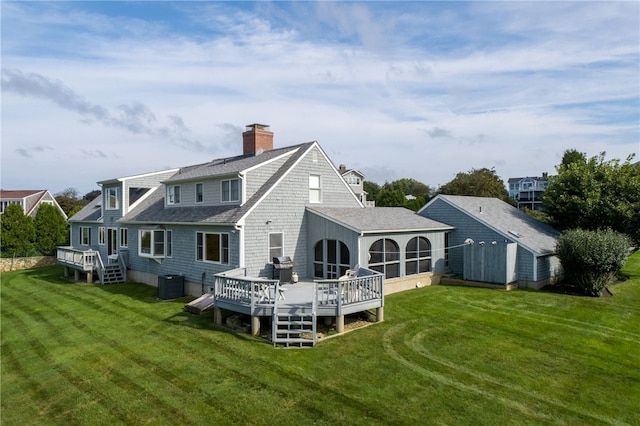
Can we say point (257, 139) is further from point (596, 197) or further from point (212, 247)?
point (596, 197)

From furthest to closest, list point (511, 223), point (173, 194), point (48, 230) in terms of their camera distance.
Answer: point (48, 230) → point (511, 223) → point (173, 194)

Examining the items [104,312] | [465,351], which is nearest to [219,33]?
[104,312]

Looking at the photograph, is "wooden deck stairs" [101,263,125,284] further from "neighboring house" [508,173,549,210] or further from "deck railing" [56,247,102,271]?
"neighboring house" [508,173,549,210]

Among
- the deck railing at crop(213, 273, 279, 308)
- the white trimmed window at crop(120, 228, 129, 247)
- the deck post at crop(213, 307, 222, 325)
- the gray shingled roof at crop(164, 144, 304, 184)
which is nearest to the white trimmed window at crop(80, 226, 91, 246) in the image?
the white trimmed window at crop(120, 228, 129, 247)

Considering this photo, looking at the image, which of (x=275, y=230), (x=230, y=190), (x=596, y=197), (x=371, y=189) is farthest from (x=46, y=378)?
(x=371, y=189)

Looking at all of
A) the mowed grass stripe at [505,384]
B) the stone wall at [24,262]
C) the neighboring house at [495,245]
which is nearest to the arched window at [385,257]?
the neighboring house at [495,245]

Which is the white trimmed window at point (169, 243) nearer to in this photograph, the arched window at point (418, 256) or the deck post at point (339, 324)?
the deck post at point (339, 324)

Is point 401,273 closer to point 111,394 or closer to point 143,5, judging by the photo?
point 111,394
